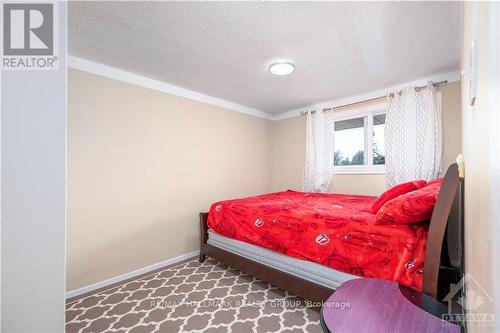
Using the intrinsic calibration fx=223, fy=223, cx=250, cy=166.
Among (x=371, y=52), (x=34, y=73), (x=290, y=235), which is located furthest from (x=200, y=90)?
(x=34, y=73)

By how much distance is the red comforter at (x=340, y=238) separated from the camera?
1401 mm

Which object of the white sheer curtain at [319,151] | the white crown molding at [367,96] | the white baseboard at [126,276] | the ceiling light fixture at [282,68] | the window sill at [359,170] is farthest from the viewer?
the white sheer curtain at [319,151]

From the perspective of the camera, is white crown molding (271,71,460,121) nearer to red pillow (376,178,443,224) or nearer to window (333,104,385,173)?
window (333,104,385,173)

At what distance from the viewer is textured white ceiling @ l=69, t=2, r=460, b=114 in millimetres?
1631

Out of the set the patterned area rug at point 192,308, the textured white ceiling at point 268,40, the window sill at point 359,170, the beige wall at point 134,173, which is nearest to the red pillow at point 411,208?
the patterned area rug at point 192,308

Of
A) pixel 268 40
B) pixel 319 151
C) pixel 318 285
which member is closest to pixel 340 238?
pixel 318 285

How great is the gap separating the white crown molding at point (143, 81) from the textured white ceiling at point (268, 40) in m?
0.08

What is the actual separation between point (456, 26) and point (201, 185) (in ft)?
10.2

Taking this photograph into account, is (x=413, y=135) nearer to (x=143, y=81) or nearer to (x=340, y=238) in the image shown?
(x=340, y=238)

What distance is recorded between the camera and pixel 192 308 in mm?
1921

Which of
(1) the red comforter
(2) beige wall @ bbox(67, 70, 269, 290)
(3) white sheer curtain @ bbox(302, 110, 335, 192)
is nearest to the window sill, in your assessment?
(3) white sheer curtain @ bbox(302, 110, 335, 192)

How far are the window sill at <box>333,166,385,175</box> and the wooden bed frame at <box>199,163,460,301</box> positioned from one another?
205cm

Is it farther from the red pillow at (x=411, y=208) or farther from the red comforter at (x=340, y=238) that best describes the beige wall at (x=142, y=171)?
the red pillow at (x=411, y=208)

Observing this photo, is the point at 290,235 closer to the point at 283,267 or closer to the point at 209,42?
the point at 283,267
